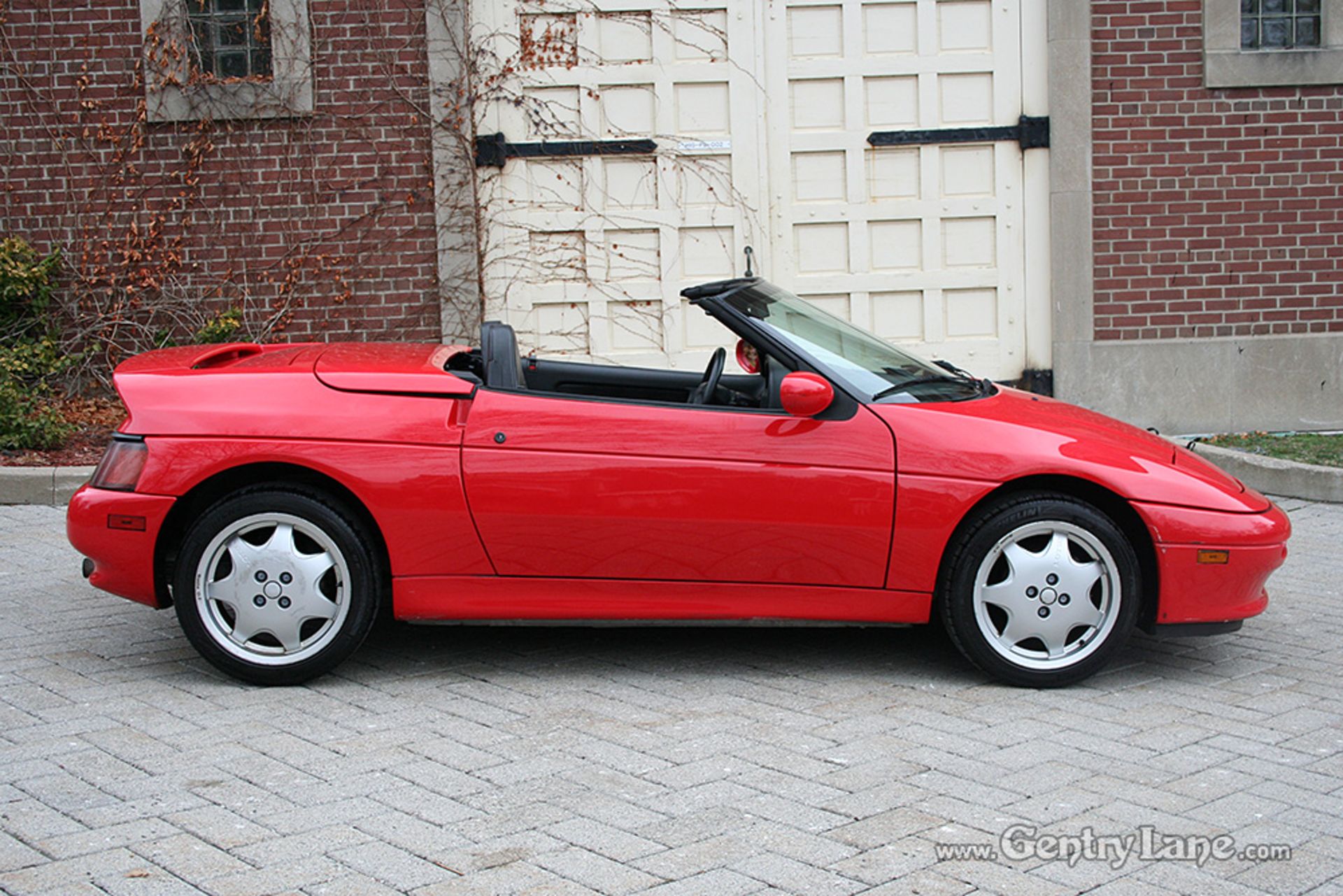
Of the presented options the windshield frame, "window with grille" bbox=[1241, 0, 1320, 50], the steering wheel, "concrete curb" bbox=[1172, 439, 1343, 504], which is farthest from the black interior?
→ "window with grille" bbox=[1241, 0, 1320, 50]

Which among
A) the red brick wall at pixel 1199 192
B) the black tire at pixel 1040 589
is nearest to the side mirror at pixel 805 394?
the black tire at pixel 1040 589

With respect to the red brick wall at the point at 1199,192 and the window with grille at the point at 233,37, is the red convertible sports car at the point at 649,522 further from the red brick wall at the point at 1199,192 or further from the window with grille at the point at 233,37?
the window with grille at the point at 233,37

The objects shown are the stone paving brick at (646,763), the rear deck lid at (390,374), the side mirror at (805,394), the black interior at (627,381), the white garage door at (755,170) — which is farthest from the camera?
the white garage door at (755,170)

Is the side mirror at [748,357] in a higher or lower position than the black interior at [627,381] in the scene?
higher

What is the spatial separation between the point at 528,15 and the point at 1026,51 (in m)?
3.44

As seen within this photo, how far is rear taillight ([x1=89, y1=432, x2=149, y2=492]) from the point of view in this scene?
4672 mm

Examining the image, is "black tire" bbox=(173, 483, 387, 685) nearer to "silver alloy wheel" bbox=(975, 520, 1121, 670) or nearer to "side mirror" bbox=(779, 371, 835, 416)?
"side mirror" bbox=(779, 371, 835, 416)

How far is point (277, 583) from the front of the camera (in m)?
4.60

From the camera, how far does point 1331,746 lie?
13.6 feet

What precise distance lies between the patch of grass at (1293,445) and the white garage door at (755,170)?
1668mm

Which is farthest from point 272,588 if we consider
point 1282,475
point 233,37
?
point 233,37

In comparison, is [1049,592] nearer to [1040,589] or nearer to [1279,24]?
[1040,589]

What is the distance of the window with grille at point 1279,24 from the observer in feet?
32.0

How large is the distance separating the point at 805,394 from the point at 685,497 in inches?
20.1
